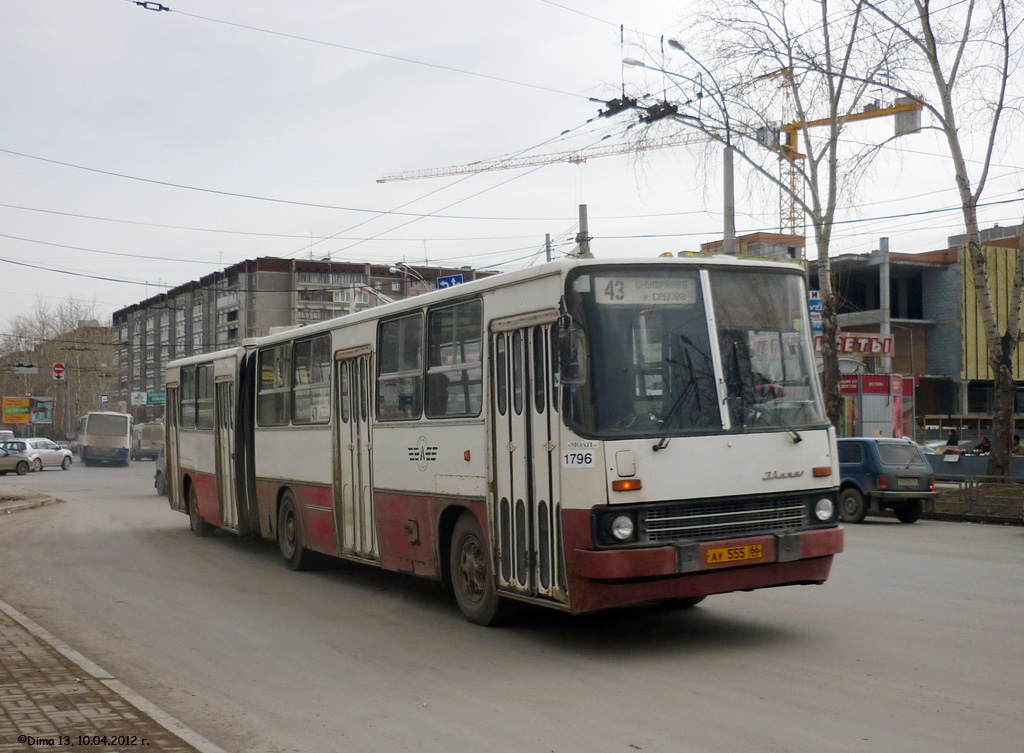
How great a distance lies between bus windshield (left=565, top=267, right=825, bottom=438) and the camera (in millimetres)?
8133

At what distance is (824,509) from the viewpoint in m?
8.73

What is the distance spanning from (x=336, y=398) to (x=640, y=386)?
5.27 metres

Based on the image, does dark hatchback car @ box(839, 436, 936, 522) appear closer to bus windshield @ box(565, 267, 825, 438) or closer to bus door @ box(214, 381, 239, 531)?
bus door @ box(214, 381, 239, 531)

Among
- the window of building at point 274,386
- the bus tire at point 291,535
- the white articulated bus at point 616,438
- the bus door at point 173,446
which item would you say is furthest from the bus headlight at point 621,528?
the bus door at point 173,446

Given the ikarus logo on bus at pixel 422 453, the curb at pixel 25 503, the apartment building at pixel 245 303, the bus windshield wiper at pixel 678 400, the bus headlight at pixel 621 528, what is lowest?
the curb at pixel 25 503

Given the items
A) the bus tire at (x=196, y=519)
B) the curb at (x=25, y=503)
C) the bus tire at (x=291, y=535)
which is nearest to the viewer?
the bus tire at (x=291, y=535)

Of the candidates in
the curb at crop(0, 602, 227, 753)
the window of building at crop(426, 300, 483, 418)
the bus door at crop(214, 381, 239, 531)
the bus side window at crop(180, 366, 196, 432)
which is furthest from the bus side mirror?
the bus side window at crop(180, 366, 196, 432)

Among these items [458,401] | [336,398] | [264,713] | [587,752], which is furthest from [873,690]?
[336,398]

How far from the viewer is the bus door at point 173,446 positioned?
2012cm

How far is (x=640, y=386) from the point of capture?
8195mm

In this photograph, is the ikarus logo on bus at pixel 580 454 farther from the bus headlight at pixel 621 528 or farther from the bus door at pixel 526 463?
the bus headlight at pixel 621 528

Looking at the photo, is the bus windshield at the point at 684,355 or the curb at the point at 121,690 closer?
the curb at the point at 121,690

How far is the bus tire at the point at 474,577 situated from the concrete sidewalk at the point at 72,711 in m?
3.14

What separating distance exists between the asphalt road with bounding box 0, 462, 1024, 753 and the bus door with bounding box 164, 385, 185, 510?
616cm
